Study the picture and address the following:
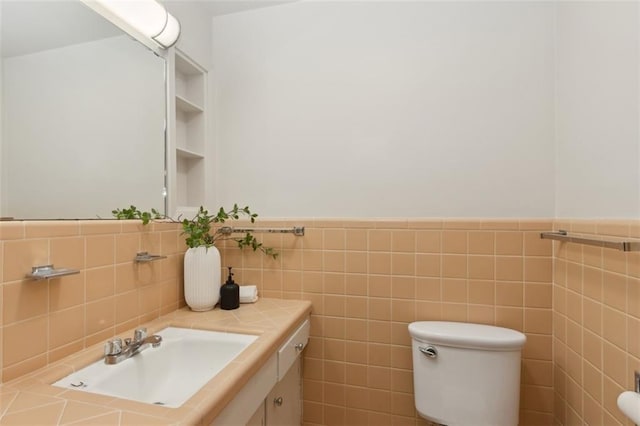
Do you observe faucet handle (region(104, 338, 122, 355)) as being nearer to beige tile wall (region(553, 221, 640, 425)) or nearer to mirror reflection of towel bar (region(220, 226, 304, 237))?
mirror reflection of towel bar (region(220, 226, 304, 237))

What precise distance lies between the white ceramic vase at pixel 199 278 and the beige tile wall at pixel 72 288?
0.32ft

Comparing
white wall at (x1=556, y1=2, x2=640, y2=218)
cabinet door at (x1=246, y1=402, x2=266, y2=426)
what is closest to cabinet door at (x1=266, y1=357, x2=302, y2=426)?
cabinet door at (x1=246, y1=402, x2=266, y2=426)

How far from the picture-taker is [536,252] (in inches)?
51.6

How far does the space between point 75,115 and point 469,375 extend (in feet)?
5.73

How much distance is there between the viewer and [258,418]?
1016mm

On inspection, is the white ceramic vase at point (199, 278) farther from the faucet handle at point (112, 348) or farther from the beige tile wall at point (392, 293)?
the faucet handle at point (112, 348)

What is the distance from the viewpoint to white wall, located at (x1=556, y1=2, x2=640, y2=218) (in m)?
0.88

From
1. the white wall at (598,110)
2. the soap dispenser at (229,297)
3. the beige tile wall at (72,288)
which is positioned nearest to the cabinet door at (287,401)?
the soap dispenser at (229,297)

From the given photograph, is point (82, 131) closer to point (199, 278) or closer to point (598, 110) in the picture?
point (199, 278)

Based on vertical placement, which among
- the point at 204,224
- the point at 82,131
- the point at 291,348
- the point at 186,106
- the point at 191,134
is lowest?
the point at 291,348

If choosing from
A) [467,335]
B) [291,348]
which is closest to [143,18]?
[291,348]

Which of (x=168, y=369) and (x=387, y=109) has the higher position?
(x=387, y=109)

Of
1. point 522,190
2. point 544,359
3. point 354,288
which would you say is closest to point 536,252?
point 522,190

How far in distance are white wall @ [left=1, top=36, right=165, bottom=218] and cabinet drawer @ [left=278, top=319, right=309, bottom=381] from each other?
33.1 inches
